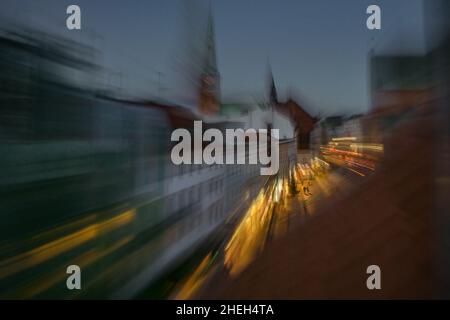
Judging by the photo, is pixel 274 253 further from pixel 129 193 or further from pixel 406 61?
pixel 406 61

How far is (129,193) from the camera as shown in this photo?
3.78ft

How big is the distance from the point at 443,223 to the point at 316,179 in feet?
1.36

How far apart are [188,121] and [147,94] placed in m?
0.18

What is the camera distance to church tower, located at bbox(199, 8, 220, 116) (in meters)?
1.10

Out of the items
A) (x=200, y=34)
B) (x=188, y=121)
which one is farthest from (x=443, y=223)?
(x=200, y=34)

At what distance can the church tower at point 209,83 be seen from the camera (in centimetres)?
110

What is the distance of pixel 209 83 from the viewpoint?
1.14m

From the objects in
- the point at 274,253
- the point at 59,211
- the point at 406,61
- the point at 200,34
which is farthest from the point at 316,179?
the point at 59,211
